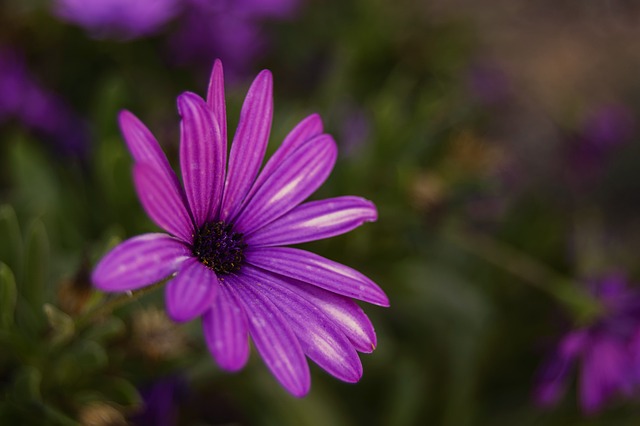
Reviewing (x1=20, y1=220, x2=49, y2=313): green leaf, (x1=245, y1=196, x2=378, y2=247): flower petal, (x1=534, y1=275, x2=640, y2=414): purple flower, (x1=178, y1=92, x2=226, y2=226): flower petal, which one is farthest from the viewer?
(x1=534, y1=275, x2=640, y2=414): purple flower

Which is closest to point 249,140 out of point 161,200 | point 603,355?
point 161,200

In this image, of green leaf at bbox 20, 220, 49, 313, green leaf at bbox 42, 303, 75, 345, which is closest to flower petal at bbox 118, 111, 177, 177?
green leaf at bbox 42, 303, 75, 345

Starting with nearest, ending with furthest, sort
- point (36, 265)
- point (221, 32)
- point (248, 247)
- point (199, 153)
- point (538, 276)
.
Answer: point (199, 153)
point (248, 247)
point (36, 265)
point (538, 276)
point (221, 32)

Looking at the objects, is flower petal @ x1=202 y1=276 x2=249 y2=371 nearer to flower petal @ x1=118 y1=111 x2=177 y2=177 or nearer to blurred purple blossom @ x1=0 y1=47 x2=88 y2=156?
flower petal @ x1=118 y1=111 x2=177 y2=177

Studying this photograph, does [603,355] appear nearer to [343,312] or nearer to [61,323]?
[343,312]

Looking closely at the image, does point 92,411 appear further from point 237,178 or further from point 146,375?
point 237,178

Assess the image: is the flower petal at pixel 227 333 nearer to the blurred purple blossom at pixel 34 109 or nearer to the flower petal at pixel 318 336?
the flower petal at pixel 318 336
